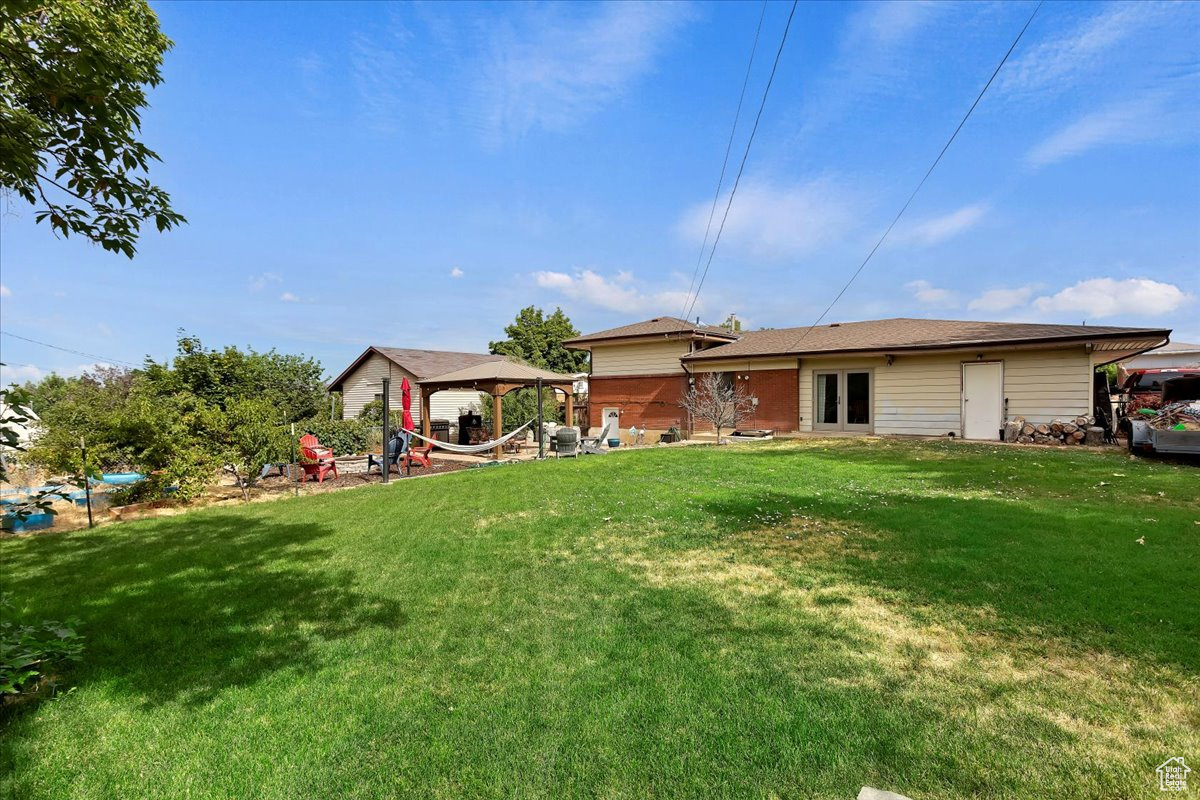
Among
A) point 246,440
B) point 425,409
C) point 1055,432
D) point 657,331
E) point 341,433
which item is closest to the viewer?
point 246,440

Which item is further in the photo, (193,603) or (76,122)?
(193,603)

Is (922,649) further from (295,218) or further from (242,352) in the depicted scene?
(242,352)

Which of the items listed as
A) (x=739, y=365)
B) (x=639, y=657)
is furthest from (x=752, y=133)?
(x=639, y=657)

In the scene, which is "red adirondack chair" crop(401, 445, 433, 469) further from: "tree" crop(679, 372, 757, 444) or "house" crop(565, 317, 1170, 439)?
"house" crop(565, 317, 1170, 439)

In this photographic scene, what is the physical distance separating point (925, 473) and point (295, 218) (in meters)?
15.7

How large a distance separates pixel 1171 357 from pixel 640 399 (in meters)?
29.9

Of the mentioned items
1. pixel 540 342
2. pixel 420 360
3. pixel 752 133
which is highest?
pixel 752 133

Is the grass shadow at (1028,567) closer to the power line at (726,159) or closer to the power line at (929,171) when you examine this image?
the power line at (929,171)

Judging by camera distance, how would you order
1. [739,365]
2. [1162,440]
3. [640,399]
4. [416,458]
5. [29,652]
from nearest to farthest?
[29,652] < [1162,440] < [416,458] < [739,365] < [640,399]

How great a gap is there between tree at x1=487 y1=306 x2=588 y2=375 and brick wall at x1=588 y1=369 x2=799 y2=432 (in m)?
19.4

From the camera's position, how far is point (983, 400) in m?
14.6

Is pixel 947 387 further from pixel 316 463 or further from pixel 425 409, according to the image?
pixel 316 463

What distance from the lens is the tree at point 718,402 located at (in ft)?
52.9

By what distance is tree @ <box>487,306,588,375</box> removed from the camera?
4150 centimetres
